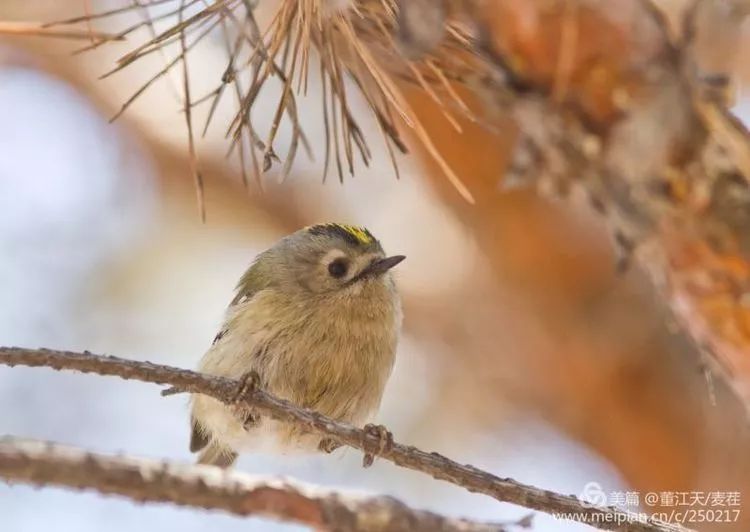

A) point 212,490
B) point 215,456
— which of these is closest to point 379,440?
point 212,490

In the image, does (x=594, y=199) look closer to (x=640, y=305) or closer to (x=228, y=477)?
(x=228, y=477)

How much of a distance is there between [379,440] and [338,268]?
0.83 meters

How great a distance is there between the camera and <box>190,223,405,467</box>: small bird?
2271 millimetres

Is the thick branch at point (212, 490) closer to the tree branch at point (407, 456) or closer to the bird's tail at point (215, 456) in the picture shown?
the tree branch at point (407, 456)

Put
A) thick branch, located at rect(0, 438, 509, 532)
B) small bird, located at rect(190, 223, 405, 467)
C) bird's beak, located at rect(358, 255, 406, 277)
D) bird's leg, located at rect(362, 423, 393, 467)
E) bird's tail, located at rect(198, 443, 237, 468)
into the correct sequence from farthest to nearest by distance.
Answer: bird's tail, located at rect(198, 443, 237, 468) → bird's beak, located at rect(358, 255, 406, 277) → small bird, located at rect(190, 223, 405, 467) → bird's leg, located at rect(362, 423, 393, 467) → thick branch, located at rect(0, 438, 509, 532)

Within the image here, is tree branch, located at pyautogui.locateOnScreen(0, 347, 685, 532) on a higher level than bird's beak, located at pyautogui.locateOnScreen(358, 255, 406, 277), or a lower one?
lower

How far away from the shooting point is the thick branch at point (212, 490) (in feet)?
3.07

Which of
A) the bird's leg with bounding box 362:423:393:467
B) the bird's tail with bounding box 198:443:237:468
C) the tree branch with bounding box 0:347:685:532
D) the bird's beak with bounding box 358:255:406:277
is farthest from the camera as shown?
the bird's tail with bounding box 198:443:237:468

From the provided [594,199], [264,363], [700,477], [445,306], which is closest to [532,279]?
[445,306]

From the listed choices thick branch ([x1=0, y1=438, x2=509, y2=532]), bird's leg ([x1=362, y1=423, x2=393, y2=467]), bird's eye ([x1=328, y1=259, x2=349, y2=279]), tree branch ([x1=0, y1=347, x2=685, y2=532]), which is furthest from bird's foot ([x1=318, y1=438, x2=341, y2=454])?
thick branch ([x1=0, y1=438, x2=509, y2=532])

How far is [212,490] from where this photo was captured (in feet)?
3.26

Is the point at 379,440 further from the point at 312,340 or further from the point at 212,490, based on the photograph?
the point at 212,490

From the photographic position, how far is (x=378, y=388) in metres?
2.37

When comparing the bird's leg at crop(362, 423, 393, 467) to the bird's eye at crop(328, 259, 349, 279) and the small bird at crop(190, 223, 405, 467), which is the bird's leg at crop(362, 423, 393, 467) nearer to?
the small bird at crop(190, 223, 405, 467)
